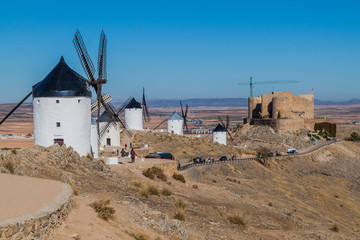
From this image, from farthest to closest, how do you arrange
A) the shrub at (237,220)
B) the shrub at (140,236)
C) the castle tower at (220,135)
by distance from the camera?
the castle tower at (220,135), the shrub at (237,220), the shrub at (140,236)

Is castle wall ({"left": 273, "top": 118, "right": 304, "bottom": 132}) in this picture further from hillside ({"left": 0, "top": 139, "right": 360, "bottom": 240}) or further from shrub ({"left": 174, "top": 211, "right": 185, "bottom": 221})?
shrub ({"left": 174, "top": 211, "right": 185, "bottom": 221})

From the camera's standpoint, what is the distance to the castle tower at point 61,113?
2133 centimetres

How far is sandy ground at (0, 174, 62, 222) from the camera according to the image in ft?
24.6

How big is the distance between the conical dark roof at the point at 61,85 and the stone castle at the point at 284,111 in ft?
125

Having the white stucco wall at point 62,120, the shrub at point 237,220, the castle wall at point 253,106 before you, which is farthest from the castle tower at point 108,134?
the castle wall at point 253,106

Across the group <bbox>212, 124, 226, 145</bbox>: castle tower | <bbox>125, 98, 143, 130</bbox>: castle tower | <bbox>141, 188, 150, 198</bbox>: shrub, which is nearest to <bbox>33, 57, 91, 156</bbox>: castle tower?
<bbox>141, 188, 150, 198</bbox>: shrub

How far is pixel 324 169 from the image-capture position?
4219 centimetres

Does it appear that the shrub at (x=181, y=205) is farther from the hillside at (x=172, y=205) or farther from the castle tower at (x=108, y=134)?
the castle tower at (x=108, y=134)

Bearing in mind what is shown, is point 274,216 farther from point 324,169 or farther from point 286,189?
point 324,169

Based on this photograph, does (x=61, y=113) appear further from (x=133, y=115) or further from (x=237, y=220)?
(x=133, y=115)

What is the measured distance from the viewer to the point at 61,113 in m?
21.3

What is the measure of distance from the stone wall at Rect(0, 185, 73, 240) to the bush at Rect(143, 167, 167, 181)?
12.5m

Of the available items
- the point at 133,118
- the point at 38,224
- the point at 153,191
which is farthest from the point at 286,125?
the point at 38,224

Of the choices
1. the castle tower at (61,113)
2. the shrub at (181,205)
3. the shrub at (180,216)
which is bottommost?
the shrub at (181,205)
